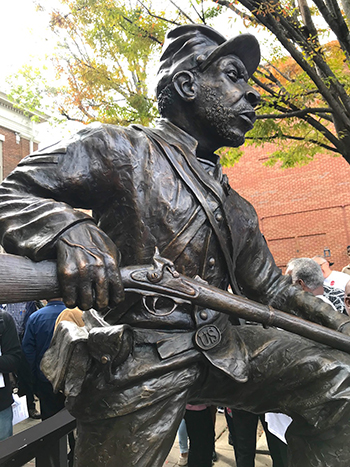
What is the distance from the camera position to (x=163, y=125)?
2049mm

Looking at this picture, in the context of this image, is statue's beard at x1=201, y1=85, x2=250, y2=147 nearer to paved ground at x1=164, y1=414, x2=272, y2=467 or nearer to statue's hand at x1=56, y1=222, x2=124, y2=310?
statue's hand at x1=56, y1=222, x2=124, y2=310

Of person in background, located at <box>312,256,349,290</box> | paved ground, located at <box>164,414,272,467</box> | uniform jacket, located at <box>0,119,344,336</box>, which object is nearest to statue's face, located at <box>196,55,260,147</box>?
uniform jacket, located at <box>0,119,344,336</box>

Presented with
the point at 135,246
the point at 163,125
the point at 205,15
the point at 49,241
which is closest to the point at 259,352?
the point at 135,246

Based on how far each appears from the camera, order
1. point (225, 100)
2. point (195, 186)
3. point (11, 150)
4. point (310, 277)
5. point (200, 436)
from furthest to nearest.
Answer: point (11, 150), point (310, 277), point (200, 436), point (225, 100), point (195, 186)

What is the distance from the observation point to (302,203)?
55.4 feet

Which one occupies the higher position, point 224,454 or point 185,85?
point 185,85

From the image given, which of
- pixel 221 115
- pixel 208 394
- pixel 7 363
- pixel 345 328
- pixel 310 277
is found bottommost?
pixel 7 363

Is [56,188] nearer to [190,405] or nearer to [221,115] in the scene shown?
[221,115]

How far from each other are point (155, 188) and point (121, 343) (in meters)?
0.65

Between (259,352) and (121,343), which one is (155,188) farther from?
(259,352)

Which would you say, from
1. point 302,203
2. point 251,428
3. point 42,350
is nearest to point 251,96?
point 251,428

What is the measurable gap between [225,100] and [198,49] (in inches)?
12.6

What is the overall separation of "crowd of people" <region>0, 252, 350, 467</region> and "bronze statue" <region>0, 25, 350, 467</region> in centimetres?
174

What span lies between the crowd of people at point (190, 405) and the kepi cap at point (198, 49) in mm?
2050
